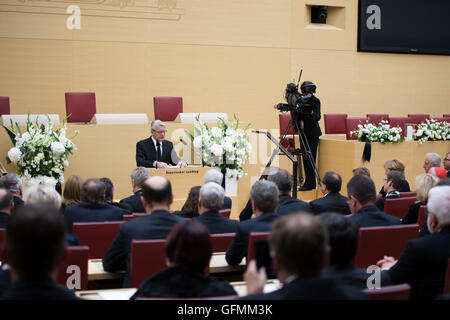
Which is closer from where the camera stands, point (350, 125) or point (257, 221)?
point (257, 221)

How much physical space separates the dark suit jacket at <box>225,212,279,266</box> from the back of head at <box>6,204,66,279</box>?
170cm

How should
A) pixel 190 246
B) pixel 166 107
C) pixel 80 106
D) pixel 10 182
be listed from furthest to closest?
pixel 166 107, pixel 80 106, pixel 10 182, pixel 190 246

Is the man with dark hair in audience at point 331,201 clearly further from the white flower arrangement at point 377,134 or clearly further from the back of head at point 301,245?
the white flower arrangement at point 377,134

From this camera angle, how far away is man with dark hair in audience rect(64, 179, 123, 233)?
4016 mm

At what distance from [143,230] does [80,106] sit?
6433 millimetres

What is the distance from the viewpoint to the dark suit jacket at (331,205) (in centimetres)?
460

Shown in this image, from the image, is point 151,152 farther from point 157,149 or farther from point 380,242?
point 380,242

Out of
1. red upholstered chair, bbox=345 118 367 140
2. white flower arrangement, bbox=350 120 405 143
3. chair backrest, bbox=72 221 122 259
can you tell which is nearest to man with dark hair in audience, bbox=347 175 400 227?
chair backrest, bbox=72 221 122 259

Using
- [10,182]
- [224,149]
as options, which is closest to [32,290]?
[10,182]

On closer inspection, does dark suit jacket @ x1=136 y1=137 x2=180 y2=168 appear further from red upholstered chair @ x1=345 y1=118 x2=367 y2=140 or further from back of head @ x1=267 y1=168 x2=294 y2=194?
red upholstered chair @ x1=345 y1=118 x2=367 y2=140

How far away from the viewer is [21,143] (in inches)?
254

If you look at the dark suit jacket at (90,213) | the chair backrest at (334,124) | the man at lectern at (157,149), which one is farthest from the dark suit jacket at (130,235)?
the chair backrest at (334,124)

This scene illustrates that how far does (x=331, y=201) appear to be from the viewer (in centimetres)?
466
